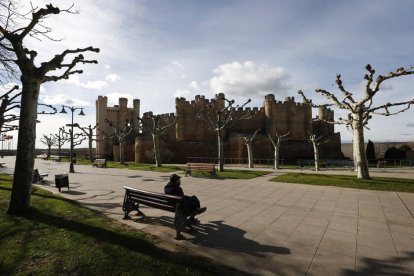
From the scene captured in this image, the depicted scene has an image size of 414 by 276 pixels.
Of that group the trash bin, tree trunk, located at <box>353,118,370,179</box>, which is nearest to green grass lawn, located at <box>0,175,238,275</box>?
the trash bin

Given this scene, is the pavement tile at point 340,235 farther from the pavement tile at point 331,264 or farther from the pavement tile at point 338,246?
the pavement tile at point 331,264

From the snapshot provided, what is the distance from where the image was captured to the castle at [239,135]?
119ft

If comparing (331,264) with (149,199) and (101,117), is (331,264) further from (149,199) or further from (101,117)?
(101,117)

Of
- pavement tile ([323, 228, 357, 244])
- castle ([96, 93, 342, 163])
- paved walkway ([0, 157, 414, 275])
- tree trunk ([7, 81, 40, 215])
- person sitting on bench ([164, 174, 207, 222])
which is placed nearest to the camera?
paved walkway ([0, 157, 414, 275])

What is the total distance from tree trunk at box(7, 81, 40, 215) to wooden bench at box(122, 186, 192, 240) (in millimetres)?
3123

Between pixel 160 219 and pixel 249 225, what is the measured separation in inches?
96.6

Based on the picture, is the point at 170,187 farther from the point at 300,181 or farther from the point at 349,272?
the point at 300,181

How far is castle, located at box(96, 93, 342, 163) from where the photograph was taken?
36219mm

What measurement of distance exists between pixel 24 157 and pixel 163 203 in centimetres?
466

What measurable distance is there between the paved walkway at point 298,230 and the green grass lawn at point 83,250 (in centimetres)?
59

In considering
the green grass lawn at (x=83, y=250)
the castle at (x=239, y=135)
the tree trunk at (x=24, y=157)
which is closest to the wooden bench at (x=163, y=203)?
the green grass lawn at (x=83, y=250)

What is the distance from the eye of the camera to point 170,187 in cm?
720

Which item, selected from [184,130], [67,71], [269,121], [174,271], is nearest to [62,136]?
[184,130]

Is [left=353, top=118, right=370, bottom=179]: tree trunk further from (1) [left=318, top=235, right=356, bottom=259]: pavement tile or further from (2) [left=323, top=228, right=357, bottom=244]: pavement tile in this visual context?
(1) [left=318, top=235, right=356, bottom=259]: pavement tile
